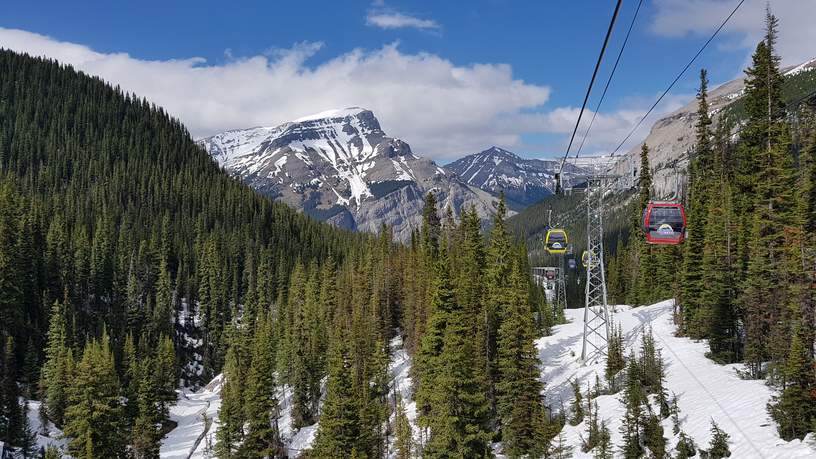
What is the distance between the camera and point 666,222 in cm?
3127

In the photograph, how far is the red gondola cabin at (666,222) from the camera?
31.0 m

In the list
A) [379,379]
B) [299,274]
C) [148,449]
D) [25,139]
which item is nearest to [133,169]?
[25,139]

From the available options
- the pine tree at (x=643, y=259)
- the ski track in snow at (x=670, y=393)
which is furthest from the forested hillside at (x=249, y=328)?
the pine tree at (x=643, y=259)

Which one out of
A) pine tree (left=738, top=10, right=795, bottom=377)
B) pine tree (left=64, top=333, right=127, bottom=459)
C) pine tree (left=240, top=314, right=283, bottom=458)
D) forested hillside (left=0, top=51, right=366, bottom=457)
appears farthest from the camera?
forested hillside (left=0, top=51, right=366, bottom=457)

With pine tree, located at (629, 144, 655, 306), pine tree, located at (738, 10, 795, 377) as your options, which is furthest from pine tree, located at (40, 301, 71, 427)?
pine tree, located at (629, 144, 655, 306)

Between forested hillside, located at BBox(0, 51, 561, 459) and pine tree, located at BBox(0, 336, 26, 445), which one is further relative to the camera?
pine tree, located at BBox(0, 336, 26, 445)

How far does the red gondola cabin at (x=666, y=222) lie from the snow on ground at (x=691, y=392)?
8.53 meters

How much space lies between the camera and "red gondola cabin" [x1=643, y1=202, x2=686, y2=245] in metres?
31.0

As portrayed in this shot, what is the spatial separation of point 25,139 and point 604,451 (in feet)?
754

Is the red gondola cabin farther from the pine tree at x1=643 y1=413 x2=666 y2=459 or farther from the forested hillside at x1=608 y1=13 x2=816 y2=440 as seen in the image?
the pine tree at x1=643 y1=413 x2=666 y2=459

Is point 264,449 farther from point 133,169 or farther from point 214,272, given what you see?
point 133,169

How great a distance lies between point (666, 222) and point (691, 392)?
976cm

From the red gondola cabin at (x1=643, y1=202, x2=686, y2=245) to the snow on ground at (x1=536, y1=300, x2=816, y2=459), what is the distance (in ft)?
28.0

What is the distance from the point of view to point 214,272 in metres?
127
